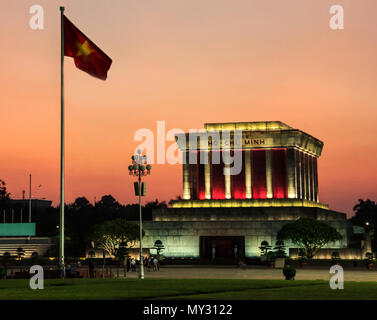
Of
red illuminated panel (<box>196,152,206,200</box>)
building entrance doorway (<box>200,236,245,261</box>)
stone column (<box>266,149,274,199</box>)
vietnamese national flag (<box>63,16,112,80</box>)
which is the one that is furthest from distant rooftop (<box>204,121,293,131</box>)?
vietnamese national flag (<box>63,16,112,80</box>)

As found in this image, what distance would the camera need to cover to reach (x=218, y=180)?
8350 cm

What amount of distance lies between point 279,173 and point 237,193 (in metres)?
5.96

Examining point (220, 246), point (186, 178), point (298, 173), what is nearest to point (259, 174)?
point (298, 173)

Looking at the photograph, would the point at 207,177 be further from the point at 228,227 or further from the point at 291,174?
the point at 291,174

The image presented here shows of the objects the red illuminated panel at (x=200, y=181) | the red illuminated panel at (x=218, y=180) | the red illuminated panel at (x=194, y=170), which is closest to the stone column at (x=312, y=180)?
the red illuminated panel at (x=218, y=180)

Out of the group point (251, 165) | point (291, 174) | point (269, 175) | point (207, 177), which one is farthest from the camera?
point (207, 177)

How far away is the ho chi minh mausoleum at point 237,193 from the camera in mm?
75625

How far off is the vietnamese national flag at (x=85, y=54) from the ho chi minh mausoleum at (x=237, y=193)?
47.1 m

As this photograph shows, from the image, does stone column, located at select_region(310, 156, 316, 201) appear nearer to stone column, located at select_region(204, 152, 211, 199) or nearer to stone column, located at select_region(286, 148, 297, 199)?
stone column, located at select_region(286, 148, 297, 199)

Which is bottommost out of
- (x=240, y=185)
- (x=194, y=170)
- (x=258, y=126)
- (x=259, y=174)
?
(x=240, y=185)

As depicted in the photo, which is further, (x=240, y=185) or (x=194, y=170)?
(x=194, y=170)
